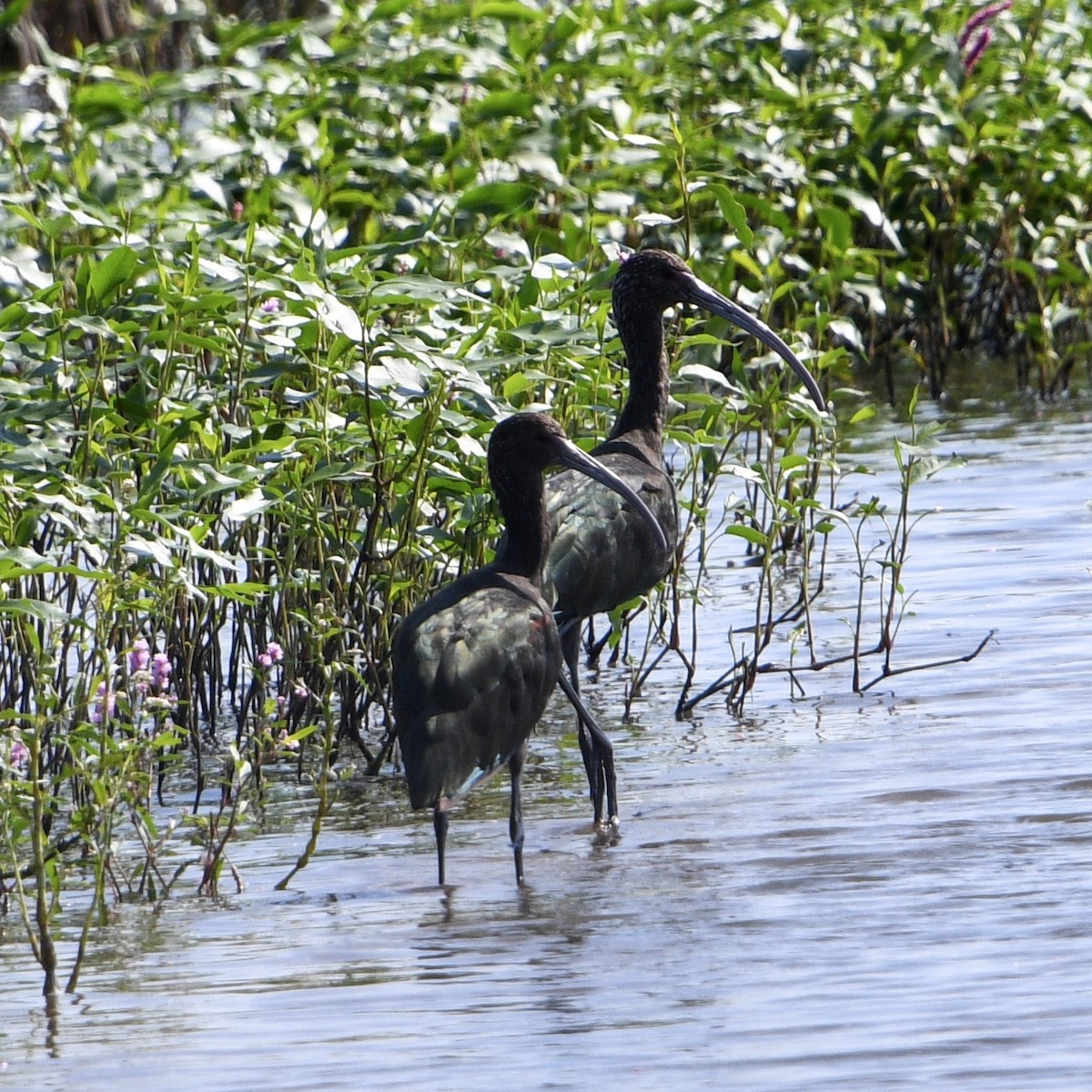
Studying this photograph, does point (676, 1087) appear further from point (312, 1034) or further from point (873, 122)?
point (873, 122)

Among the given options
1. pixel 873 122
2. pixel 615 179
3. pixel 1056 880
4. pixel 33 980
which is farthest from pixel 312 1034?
pixel 873 122

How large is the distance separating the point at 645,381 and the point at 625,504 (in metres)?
0.74

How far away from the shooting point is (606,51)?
10.6m

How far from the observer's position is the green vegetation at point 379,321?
5.67m

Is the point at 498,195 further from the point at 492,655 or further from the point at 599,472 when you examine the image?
the point at 492,655

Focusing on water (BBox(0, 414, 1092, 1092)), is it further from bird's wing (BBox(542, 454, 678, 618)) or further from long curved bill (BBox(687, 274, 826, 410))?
long curved bill (BBox(687, 274, 826, 410))

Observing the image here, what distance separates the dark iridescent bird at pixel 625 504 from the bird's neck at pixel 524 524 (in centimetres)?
25

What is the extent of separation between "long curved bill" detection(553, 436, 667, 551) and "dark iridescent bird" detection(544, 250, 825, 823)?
11 centimetres

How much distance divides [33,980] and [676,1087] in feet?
4.94

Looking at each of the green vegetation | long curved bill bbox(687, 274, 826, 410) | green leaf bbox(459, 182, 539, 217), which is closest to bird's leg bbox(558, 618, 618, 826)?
the green vegetation

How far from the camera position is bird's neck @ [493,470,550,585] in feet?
19.5

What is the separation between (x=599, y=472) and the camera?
6.04 metres

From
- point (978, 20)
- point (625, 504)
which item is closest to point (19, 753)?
point (625, 504)

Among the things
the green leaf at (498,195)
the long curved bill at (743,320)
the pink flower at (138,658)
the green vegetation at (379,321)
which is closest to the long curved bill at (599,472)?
the green vegetation at (379,321)
